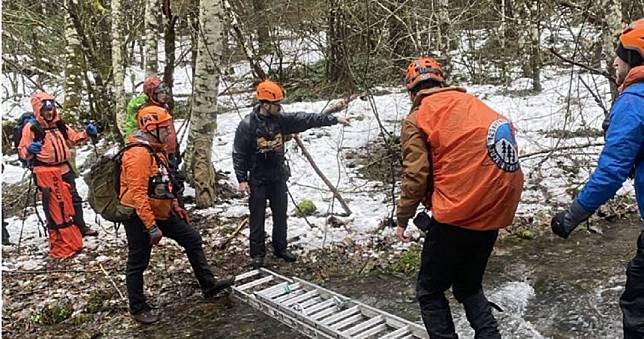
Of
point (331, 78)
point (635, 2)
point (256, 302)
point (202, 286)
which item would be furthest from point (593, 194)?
point (331, 78)

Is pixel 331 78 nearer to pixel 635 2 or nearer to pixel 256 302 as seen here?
pixel 635 2

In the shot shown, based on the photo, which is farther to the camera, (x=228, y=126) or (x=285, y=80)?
(x=285, y=80)

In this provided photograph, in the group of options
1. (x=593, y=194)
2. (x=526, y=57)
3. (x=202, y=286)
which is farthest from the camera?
(x=526, y=57)

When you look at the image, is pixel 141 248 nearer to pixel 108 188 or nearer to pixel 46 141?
pixel 108 188

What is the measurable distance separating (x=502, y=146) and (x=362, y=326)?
2.13 metres

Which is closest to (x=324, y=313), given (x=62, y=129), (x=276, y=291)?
(x=276, y=291)

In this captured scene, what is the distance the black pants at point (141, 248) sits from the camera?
581 cm

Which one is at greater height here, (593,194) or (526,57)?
(526,57)

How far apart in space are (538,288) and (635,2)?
523 cm

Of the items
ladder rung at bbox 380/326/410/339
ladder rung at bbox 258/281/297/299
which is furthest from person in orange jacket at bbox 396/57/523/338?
ladder rung at bbox 258/281/297/299

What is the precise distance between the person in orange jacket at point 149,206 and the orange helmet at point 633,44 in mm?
3815

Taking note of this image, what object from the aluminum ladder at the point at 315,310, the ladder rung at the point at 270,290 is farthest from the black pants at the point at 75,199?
the ladder rung at the point at 270,290

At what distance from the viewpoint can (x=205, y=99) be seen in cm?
883

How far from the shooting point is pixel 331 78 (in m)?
14.1
